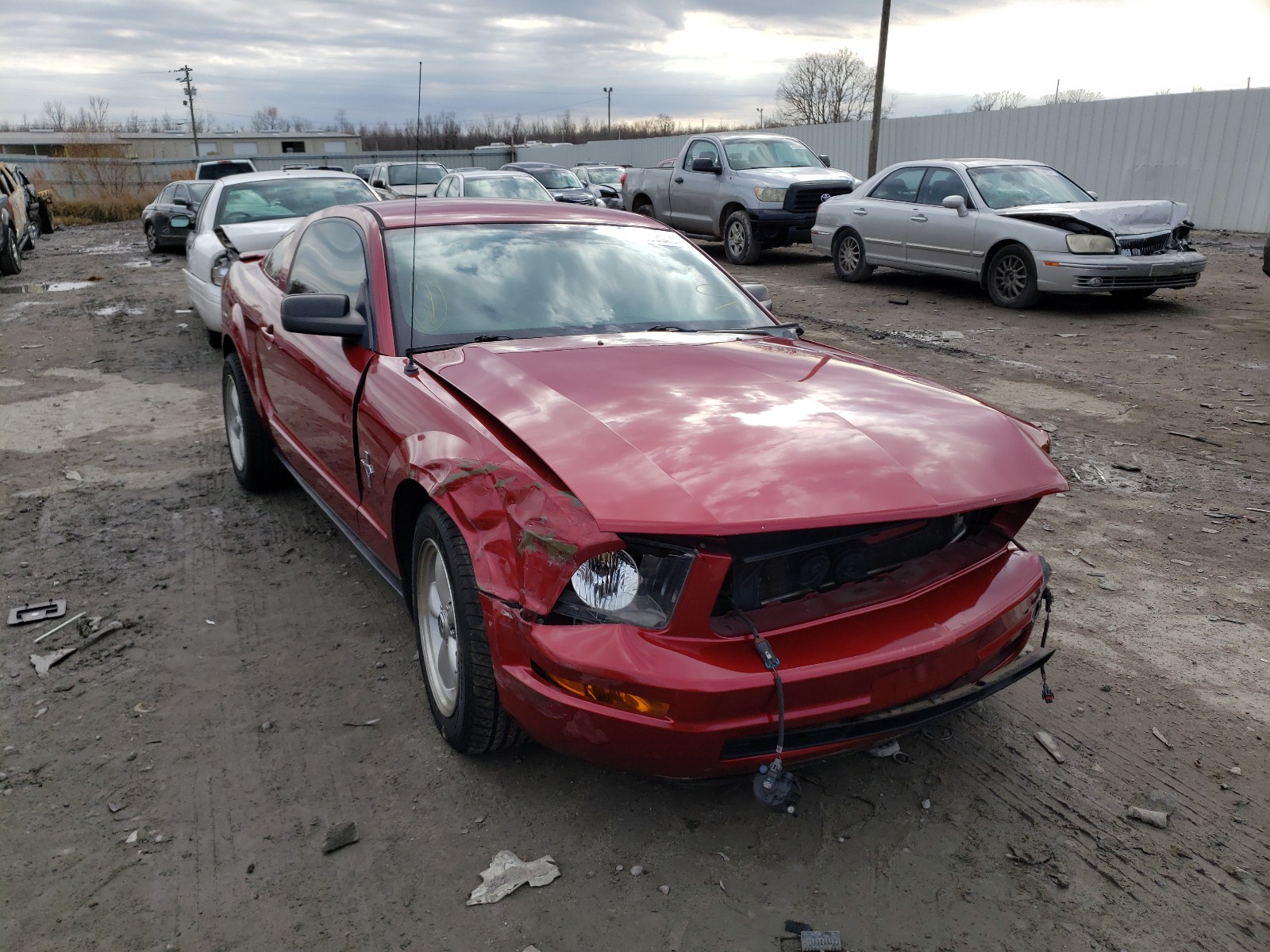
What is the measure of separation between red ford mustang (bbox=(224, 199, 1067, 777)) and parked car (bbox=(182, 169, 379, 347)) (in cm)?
558

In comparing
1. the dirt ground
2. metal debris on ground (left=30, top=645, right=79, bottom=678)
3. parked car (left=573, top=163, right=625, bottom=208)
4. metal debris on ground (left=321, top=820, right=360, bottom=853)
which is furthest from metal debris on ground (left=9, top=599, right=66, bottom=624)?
parked car (left=573, top=163, right=625, bottom=208)

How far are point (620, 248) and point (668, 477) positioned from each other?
1986mm

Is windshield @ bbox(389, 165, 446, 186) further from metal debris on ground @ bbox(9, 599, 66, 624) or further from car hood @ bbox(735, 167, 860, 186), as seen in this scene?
metal debris on ground @ bbox(9, 599, 66, 624)

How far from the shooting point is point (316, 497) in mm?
4168

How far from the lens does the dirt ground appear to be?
7.59ft

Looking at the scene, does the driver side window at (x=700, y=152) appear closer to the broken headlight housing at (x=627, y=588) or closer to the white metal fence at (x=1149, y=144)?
the white metal fence at (x=1149, y=144)

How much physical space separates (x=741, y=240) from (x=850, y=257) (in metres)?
2.51

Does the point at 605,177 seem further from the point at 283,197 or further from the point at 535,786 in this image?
the point at 535,786

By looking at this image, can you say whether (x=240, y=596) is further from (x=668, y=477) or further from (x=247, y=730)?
(x=668, y=477)

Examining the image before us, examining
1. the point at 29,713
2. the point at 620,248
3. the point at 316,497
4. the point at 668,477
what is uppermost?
the point at 620,248

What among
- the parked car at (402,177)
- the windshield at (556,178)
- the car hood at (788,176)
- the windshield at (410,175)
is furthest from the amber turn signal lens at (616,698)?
the windshield at (410,175)

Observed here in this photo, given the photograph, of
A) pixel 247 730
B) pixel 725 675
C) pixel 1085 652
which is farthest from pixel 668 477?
pixel 1085 652

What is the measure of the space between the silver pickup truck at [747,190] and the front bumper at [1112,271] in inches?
205

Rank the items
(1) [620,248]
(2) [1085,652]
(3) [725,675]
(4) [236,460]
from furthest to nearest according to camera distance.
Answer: (4) [236,460]
(1) [620,248]
(2) [1085,652]
(3) [725,675]
